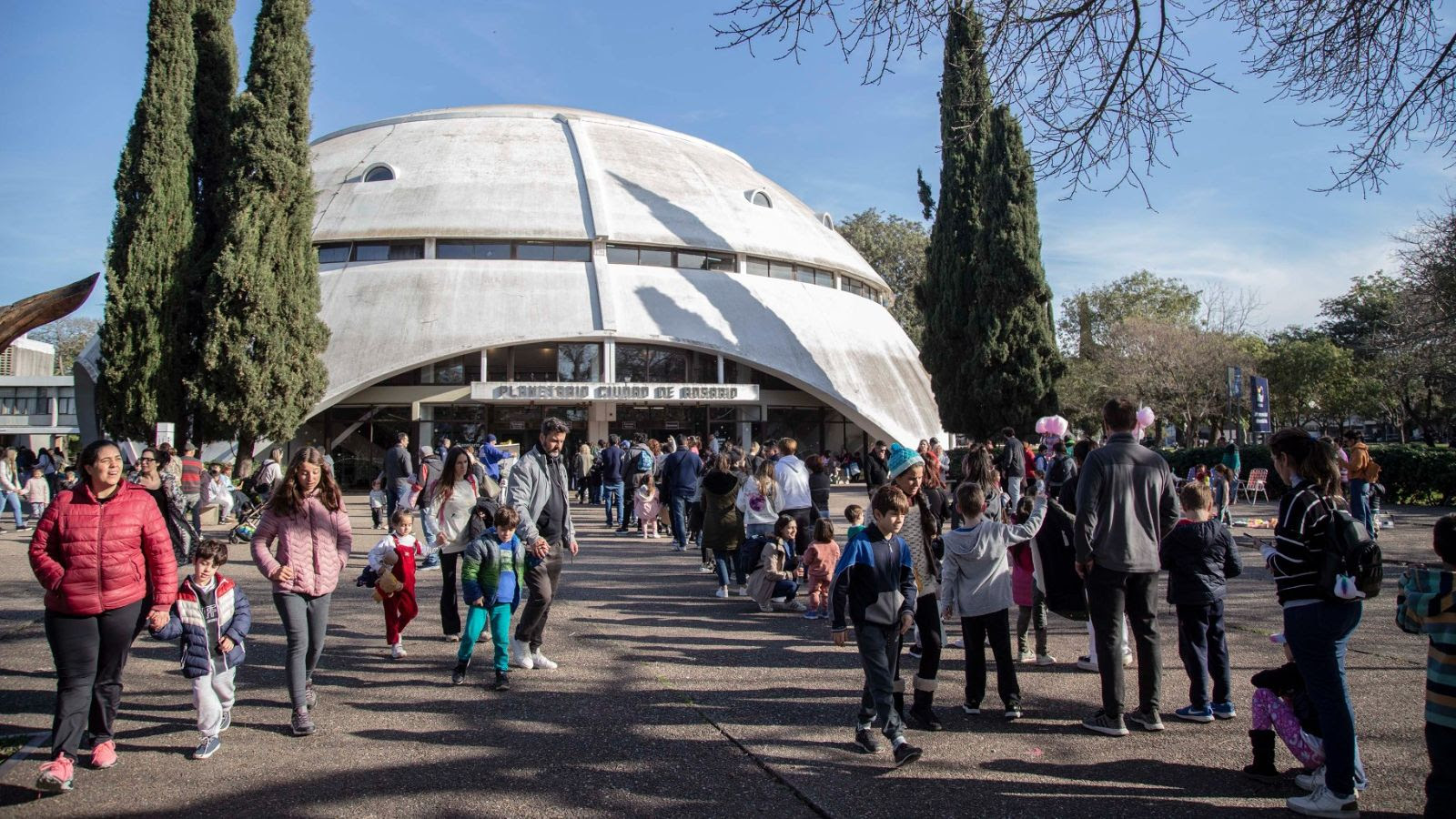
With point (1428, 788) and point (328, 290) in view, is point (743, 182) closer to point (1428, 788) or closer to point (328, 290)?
point (328, 290)

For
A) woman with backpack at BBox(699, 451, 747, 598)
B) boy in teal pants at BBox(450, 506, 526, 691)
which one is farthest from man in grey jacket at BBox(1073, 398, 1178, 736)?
woman with backpack at BBox(699, 451, 747, 598)

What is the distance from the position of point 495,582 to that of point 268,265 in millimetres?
16615

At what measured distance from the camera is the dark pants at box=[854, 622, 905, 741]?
4727 millimetres

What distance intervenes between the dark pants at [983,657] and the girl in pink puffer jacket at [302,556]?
13.0 feet

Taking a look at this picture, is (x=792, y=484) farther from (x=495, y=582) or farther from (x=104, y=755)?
(x=104, y=755)

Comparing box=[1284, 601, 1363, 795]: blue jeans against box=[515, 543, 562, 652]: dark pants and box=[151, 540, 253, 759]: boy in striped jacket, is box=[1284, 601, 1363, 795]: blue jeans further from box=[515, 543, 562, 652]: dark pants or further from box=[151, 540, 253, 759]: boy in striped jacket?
box=[151, 540, 253, 759]: boy in striped jacket

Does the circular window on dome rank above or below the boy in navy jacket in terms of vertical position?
above

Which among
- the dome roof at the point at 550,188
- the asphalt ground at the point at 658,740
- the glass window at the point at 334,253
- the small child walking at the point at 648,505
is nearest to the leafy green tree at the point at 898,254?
the dome roof at the point at 550,188

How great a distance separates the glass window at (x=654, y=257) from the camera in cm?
2997

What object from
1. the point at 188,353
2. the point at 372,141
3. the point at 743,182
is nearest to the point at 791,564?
the point at 188,353

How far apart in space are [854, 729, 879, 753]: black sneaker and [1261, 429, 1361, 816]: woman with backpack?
194cm

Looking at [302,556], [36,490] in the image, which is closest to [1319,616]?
[302,556]

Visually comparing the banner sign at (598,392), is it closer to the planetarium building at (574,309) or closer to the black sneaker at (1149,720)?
the planetarium building at (574,309)

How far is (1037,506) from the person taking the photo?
5.80m
